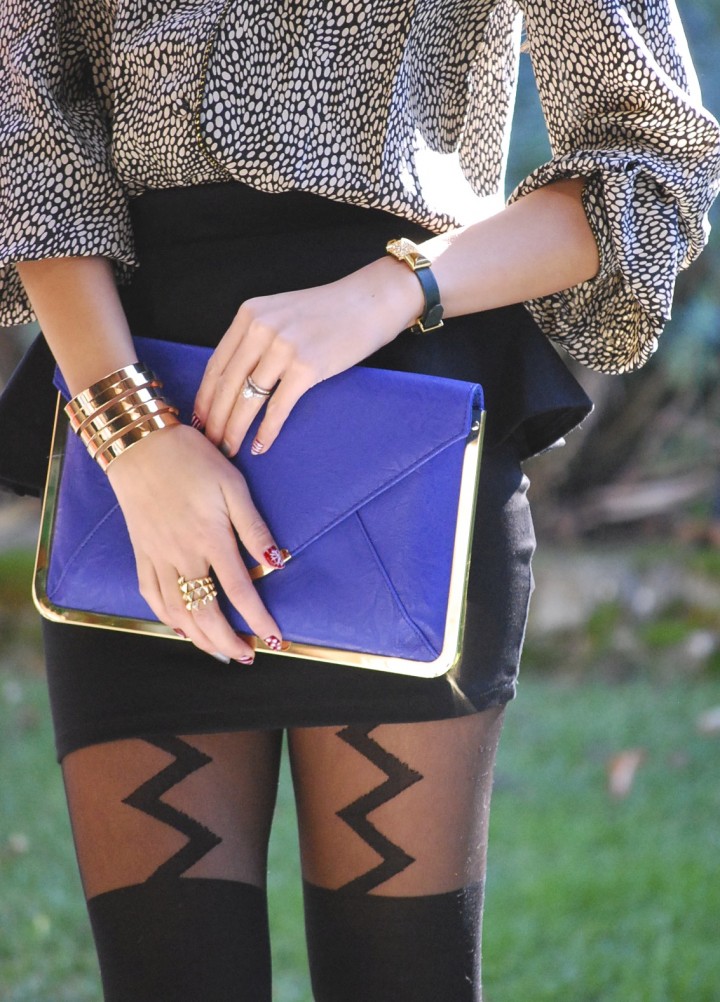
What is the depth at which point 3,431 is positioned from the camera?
4.16 ft

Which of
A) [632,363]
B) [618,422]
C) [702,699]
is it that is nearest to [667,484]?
[618,422]

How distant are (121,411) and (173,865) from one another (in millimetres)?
449

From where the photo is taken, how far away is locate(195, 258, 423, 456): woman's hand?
104 cm

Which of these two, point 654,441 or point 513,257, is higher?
point 513,257

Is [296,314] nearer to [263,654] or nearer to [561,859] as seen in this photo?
[263,654]

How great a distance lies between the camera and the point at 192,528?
1034 millimetres

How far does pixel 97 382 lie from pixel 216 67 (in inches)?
12.8

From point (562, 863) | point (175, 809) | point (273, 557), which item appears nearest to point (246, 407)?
point (273, 557)

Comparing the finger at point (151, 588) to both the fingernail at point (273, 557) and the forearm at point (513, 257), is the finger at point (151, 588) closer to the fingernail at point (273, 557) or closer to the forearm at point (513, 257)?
the fingernail at point (273, 557)

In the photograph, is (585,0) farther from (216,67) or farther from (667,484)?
(667,484)

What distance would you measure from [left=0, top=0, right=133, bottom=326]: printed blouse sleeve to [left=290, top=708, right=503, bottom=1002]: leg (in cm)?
55

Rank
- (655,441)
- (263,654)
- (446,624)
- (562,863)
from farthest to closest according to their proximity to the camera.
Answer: (655,441), (562,863), (263,654), (446,624)

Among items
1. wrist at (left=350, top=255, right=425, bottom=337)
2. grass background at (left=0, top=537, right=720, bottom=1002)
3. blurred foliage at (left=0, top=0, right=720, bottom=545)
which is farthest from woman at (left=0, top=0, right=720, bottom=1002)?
blurred foliage at (left=0, top=0, right=720, bottom=545)

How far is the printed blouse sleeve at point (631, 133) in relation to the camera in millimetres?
1095
